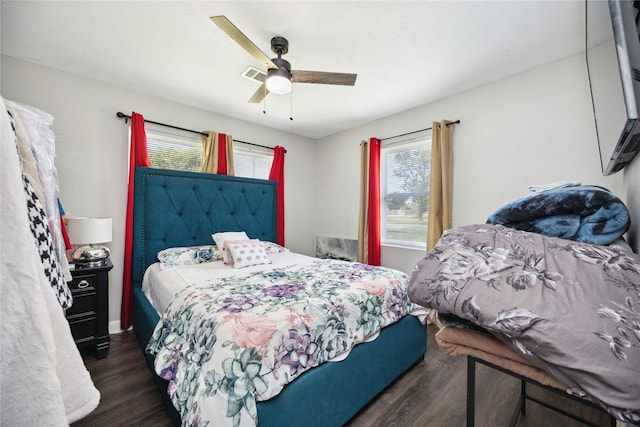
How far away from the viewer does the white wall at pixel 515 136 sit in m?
2.10

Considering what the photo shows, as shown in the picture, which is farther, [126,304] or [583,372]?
[126,304]

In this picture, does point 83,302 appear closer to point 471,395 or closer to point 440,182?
point 471,395

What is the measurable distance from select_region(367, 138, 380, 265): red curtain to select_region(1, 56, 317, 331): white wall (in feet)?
7.34

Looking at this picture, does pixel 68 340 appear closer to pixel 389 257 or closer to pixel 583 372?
pixel 583 372

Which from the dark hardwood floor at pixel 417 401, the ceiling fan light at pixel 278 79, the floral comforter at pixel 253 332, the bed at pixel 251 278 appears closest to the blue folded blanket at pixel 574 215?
the floral comforter at pixel 253 332

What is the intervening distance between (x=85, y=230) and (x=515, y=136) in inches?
157

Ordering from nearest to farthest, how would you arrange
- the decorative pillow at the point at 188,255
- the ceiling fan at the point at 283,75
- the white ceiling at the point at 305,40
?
1. the white ceiling at the point at 305,40
2. the ceiling fan at the point at 283,75
3. the decorative pillow at the point at 188,255

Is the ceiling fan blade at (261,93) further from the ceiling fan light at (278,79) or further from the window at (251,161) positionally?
the window at (251,161)

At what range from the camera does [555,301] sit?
64 centimetres

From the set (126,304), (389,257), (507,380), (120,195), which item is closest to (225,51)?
(120,195)

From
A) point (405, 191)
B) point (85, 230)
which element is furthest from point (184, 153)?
point (405, 191)

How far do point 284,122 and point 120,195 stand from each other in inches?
87.3

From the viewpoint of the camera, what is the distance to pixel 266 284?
72.2 inches

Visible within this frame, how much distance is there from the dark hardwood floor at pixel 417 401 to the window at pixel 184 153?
2.05 metres
